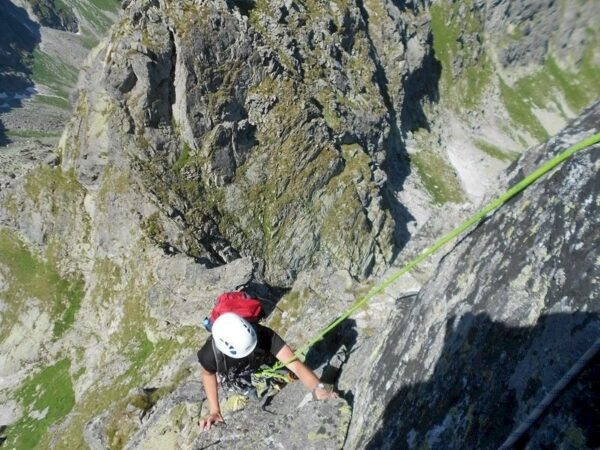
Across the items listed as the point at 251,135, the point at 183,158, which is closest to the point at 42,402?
the point at 183,158

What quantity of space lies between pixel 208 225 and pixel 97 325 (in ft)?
56.8

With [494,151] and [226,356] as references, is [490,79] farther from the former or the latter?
[226,356]

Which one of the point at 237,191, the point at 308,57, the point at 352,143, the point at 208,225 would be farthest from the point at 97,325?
the point at 308,57

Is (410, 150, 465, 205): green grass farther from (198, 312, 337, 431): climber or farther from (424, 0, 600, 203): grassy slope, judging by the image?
(198, 312, 337, 431): climber

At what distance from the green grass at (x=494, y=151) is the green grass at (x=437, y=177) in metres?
14.8

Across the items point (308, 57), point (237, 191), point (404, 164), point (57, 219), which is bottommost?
point (57, 219)

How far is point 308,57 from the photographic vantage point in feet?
256

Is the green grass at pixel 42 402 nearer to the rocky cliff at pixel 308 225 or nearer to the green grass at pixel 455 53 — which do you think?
the rocky cliff at pixel 308 225

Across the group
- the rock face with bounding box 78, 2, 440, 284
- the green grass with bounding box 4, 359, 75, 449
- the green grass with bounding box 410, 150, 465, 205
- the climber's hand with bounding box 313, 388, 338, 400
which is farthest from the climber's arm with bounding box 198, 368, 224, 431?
the green grass with bounding box 410, 150, 465, 205

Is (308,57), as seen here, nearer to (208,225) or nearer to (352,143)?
(352,143)

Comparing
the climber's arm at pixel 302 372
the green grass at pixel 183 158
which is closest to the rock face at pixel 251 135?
the green grass at pixel 183 158

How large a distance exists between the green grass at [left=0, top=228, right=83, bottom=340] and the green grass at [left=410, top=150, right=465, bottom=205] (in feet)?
234

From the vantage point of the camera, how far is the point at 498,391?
5.32 metres

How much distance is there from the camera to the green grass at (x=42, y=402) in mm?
44062
